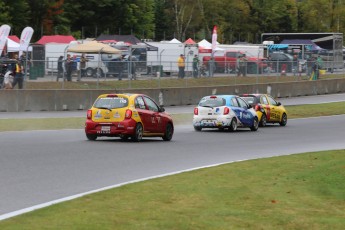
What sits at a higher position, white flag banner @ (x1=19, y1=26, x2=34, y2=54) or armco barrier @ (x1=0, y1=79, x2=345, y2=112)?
white flag banner @ (x1=19, y1=26, x2=34, y2=54)

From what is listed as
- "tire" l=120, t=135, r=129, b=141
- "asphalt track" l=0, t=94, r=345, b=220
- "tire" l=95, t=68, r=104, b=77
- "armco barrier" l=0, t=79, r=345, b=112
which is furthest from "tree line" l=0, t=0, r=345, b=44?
"tire" l=120, t=135, r=129, b=141

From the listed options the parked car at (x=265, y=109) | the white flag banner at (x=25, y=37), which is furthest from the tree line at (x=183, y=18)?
the parked car at (x=265, y=109)

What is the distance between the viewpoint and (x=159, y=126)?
25.1 metres

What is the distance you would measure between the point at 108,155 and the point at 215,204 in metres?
8.24

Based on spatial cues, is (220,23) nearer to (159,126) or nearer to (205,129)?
(205,129)

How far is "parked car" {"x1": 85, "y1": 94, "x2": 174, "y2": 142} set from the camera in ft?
78.0

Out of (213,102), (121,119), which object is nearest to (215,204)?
(121,119)

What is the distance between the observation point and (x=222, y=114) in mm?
29859

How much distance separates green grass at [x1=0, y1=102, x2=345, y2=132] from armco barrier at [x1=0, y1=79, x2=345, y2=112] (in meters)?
4.15

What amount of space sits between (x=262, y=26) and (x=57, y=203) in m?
92.7

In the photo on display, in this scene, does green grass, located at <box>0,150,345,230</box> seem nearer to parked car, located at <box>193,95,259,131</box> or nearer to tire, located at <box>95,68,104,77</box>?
parked car, located at <box>193,95,259,131</box>

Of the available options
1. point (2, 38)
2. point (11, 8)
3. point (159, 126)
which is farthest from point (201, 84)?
point (11, 8)

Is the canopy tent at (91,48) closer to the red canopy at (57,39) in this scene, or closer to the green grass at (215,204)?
the red canopy at (57,39)

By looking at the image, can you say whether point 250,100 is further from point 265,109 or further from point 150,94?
point 150,94
